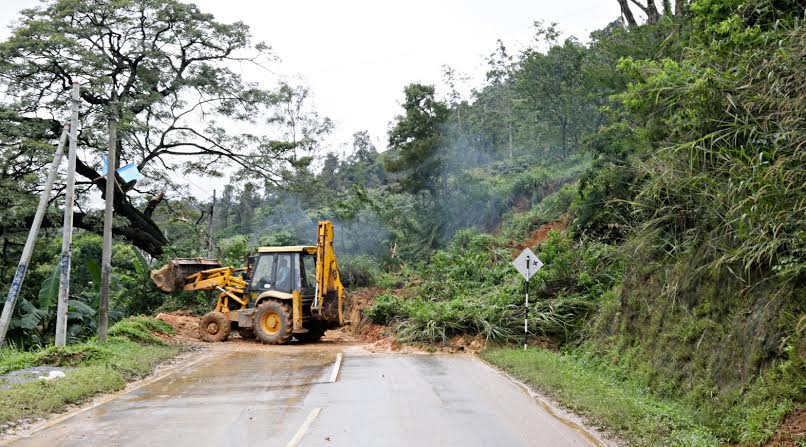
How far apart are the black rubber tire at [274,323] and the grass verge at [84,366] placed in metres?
2.86

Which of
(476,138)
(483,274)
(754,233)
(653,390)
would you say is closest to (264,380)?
(653,390)

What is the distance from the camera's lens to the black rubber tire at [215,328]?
2294 cm

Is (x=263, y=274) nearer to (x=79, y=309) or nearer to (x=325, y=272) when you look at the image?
(x=325, y=272)

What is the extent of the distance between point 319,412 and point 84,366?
700 cm

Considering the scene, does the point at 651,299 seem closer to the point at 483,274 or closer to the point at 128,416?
the point at 128,416

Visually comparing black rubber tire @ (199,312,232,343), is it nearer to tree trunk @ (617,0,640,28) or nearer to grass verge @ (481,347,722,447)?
grass verge @ (481,347,722,447)

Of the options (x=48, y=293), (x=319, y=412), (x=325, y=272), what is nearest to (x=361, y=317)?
(x=325, y=272)

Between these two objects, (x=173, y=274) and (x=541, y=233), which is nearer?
(x=173, y=274)

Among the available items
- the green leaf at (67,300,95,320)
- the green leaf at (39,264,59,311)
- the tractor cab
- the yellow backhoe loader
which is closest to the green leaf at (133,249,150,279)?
the yellow backhoe loader

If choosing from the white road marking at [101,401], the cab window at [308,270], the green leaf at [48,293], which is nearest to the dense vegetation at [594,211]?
the green leaf at [48,293]

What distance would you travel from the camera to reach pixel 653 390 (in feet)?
37.9

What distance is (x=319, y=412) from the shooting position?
397 inches

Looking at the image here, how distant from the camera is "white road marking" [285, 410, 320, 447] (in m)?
8.16

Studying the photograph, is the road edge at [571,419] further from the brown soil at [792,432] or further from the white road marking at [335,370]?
the white road marking at [335,370]
